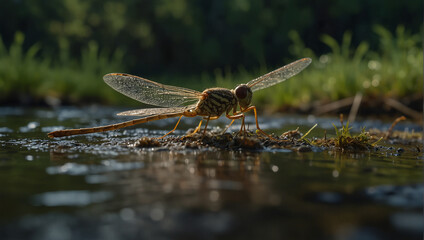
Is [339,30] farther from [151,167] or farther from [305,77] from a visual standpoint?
[151,167]

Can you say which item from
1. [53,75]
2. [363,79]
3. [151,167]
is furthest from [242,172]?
[53,75]

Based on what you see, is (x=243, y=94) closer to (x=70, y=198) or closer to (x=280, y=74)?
(x=280, y=74)

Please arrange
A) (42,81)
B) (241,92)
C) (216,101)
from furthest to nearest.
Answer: (42,81)
(241,92)
(216,101)

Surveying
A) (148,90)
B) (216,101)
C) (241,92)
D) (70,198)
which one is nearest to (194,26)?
(148,90)

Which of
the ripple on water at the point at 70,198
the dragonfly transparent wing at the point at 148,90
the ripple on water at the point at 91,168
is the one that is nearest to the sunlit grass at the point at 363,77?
the dragonfly transparent wing at the point at 148,90

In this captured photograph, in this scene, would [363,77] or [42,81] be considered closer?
[363,77]
